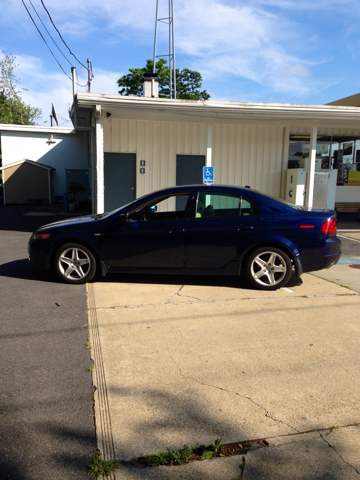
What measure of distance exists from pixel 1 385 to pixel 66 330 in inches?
45.3

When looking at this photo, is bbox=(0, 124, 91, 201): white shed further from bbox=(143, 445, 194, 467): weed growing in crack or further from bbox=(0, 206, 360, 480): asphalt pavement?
bbox=(143, 445, 194, 467): weed growing in crack

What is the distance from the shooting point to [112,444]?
2.48m

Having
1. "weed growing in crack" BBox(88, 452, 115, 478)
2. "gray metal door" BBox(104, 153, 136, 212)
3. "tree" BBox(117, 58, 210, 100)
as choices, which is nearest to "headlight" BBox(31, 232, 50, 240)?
"weed growing in crack" BBox(88, 452, 115, 478)

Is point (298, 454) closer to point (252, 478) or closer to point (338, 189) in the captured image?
point (252, 478)

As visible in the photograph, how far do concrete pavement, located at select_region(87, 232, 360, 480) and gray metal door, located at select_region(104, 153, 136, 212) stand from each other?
726 cm

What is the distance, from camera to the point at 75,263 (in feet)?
19.8

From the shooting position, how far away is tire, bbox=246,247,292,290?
579 cm

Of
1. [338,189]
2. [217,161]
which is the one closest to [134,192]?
[217,161]

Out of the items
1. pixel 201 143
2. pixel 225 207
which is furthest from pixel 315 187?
pixel 225 207

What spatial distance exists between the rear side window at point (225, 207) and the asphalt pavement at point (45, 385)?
84.5 inches

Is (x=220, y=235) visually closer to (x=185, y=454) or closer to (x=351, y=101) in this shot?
(x=185, y=454)

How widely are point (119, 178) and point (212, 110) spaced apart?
385 cm

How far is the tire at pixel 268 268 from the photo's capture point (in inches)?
228

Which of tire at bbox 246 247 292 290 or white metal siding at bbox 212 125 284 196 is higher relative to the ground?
white metal siding at bbox 212 125 284 196
